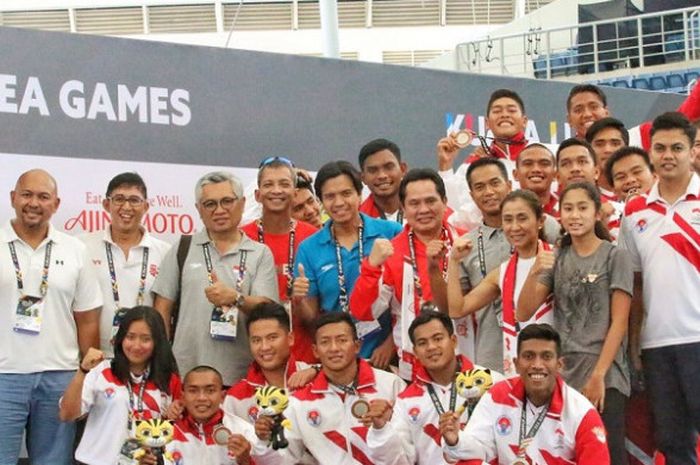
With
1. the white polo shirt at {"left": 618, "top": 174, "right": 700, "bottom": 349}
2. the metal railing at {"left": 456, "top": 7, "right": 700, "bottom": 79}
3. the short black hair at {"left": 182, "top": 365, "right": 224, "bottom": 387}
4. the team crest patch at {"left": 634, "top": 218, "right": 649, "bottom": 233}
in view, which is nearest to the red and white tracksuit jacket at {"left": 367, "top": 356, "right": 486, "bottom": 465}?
the short black hair at {"left": 182, "top": 365, "right": 224, "bottom": 387}

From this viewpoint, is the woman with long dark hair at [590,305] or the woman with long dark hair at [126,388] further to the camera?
the woman with long dark hair at [126,388]

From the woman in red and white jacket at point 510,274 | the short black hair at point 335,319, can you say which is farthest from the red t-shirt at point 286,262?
the woman in red and white jacket at point 510,274

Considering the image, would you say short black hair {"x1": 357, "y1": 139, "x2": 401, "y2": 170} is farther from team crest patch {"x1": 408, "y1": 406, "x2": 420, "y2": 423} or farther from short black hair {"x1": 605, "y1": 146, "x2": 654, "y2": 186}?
team crest patch {"x1": 408, "y1": 406, "x2": 420, "y2": 423}

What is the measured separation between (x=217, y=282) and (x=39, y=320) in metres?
0.84

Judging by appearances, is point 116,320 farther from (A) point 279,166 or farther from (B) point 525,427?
(B) point 525,427

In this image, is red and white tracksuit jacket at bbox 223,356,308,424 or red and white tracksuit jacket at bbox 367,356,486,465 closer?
red and white tracksuit jacket at bbox 367,356,486,465

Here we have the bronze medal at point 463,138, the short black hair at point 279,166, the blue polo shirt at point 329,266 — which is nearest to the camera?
the blue polo shirt at point 329,266

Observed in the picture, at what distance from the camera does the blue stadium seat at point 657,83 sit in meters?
14.0

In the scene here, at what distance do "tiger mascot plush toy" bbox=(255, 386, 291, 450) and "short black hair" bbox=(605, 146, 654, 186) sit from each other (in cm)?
203

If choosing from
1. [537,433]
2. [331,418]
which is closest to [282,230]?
[331,418]

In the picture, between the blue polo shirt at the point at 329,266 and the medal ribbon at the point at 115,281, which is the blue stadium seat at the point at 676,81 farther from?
the medal ribbon at the point at 115,281

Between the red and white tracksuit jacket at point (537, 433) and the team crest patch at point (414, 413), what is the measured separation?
0.30 meters

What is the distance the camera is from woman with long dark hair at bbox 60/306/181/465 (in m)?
5.04

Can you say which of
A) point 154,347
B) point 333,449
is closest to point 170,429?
point 154,347
